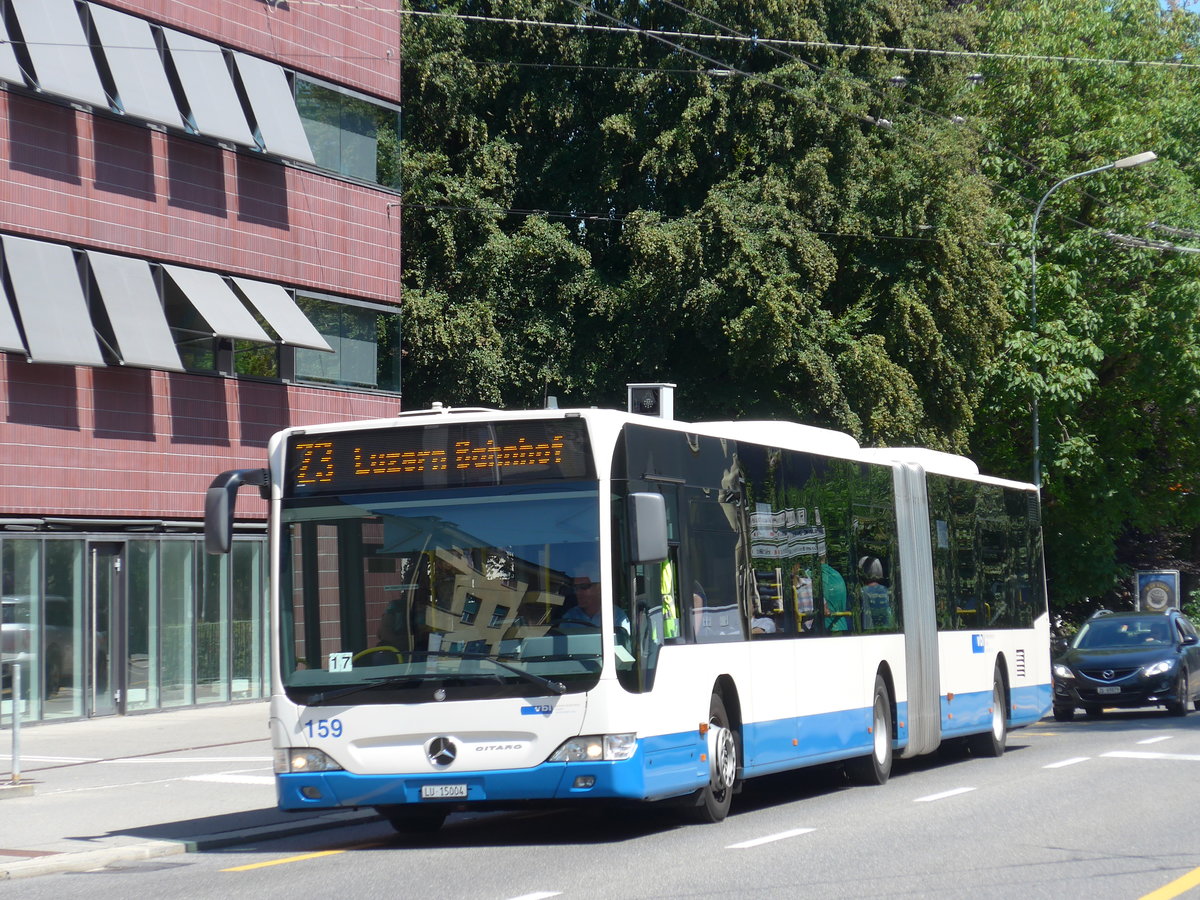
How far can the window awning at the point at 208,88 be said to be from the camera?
26.4 meters

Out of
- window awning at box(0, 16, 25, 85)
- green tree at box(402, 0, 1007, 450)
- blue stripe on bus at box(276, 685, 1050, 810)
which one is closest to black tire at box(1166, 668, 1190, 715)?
green tree at box(402, 0, 1007, 450)

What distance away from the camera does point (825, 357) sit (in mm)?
35406

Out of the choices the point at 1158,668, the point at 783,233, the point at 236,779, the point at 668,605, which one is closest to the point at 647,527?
the point at 668,605

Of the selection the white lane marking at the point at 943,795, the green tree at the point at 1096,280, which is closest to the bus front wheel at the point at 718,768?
the white lane marking at the point at 943,795

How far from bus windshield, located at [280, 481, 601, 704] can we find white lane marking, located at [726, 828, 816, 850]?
139 centimetres

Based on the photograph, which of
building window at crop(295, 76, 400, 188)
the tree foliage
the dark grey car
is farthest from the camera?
the tree foliage

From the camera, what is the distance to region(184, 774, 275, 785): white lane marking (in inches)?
645

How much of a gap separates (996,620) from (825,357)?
1597 cm

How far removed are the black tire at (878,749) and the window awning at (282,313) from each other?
1423 cm

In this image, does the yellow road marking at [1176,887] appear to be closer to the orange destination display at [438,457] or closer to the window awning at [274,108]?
the orange destination display at [438,457]

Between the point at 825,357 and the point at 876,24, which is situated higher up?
the point at 876,24

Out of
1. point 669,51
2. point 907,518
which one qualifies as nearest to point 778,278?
point 669,51

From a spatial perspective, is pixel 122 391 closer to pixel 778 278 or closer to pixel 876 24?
pixel 778 278

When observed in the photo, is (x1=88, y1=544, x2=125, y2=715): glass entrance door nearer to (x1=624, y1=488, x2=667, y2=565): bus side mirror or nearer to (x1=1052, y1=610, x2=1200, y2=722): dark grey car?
(x1=1052, y1=610, x2=1200, y2=722): dark grey car
